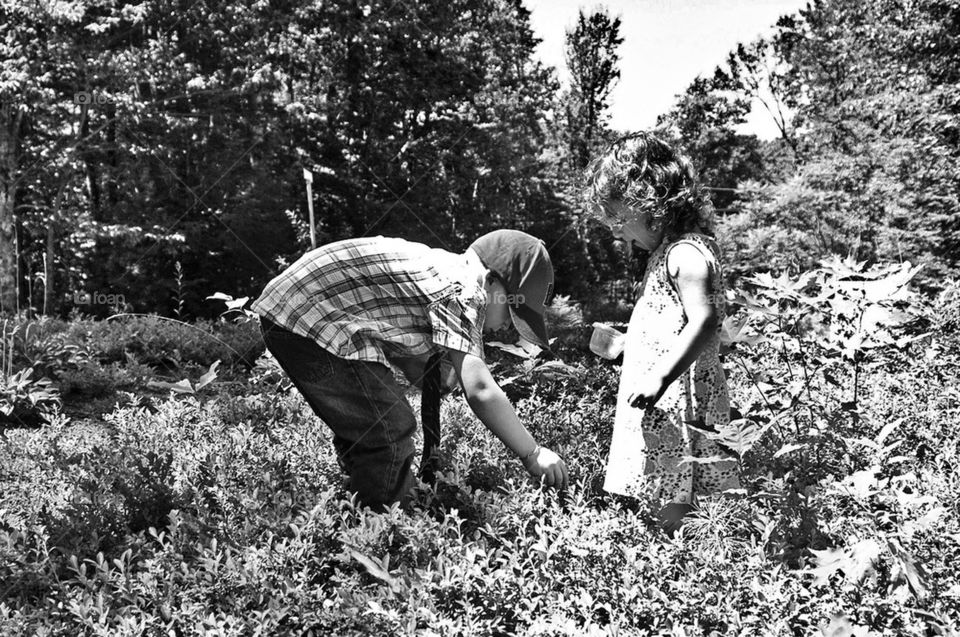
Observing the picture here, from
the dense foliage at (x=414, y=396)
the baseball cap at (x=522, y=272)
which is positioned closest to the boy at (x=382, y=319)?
the baseball cap at (x=522, y=272)

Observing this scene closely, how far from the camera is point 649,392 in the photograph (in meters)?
2.20

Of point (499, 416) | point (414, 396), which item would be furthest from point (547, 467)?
point (414, 396)

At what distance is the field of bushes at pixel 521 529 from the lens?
5.37 feet

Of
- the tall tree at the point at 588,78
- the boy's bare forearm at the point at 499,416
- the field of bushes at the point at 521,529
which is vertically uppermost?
the tall tree at the point at 588,78

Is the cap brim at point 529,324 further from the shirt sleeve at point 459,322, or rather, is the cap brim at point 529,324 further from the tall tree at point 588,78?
the tall tree at point 588,78

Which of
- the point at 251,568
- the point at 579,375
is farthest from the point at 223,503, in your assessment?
the point at 579,375

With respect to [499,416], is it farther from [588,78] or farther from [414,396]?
[588,78]

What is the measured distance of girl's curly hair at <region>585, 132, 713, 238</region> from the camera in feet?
7.84

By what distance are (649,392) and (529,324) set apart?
425 millimetres

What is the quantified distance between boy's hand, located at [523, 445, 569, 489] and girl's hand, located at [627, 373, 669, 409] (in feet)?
0.95

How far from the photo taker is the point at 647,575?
1782 millimetres

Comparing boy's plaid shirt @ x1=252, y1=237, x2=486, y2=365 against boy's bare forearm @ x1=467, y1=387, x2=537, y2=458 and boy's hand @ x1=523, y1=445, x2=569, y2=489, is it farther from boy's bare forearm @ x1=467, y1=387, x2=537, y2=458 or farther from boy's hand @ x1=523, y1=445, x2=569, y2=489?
boy's hand @ x1=523, y1=445, x2=569, y2=489

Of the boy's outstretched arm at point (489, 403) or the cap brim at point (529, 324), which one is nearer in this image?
the boy's outstretched arm at point (489, 403)

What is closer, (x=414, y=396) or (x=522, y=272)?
(x=522, y=272)
